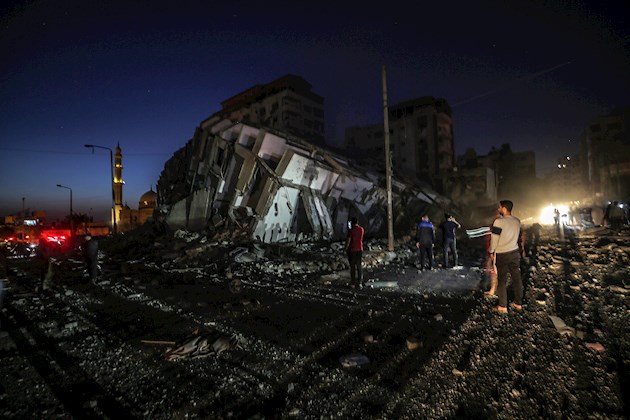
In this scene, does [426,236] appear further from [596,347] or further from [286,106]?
[286,106]

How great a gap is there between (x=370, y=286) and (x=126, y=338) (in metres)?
5.01

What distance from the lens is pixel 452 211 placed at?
852 inches

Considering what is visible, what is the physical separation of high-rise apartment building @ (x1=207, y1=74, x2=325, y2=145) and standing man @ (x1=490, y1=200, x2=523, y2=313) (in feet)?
142

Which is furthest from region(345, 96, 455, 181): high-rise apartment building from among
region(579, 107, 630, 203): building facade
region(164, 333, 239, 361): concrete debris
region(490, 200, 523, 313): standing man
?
region(164, 333, 239, 361): concrete debris

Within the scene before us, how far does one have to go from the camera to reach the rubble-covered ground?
2.71 metres

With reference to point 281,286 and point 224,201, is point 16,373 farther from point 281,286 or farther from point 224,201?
point 224,201

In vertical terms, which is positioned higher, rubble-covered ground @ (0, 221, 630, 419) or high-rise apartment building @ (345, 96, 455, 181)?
high-rise apartment building @ (345, 96, 455, 181)

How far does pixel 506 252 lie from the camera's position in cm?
508

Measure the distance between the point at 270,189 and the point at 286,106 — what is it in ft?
126

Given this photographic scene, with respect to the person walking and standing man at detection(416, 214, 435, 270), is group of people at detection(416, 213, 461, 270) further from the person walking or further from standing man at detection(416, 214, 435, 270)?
the person walking

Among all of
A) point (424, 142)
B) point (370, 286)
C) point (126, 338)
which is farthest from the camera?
point (424, 142)

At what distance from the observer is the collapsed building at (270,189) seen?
14805mm

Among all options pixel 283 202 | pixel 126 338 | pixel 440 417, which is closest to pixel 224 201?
pixel 283 202

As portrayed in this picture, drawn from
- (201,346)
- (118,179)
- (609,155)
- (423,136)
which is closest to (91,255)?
(201,346)
